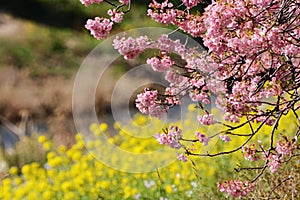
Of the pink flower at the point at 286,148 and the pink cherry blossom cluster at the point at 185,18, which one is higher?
the pink cherry blossom cluster at the point at 185,18

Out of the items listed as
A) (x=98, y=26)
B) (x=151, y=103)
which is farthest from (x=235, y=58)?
(x=98, y=26)

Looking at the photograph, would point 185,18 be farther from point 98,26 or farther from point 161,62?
point 98,26

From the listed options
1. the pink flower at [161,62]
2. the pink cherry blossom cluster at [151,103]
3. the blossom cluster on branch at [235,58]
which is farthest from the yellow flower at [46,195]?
the pink flower at [161,62]

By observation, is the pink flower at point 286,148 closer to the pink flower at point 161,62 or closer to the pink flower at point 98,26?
the pink flower at point 161,62

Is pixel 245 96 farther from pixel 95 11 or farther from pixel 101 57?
pixel 95 11

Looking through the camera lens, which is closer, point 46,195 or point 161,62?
point 161,62

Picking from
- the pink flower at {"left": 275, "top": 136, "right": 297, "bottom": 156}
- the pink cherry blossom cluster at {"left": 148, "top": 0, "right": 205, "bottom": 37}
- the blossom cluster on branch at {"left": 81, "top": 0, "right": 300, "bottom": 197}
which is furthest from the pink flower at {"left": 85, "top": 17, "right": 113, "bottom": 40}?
the pink flower at {"left": 275, "top": 136, "right": 297, "bottom": 156}

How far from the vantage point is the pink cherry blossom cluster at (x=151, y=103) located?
279 centimetres

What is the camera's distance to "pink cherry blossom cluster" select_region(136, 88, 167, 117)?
2.79 m

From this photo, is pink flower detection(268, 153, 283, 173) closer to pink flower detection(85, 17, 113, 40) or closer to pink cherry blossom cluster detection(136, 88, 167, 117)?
pink cherry blossom cluster detection(136, 88, 167, 117)

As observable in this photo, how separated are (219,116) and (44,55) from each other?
451 cm

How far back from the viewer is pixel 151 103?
9.16 feet

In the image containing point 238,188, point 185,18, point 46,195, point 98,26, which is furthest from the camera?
point 46,195

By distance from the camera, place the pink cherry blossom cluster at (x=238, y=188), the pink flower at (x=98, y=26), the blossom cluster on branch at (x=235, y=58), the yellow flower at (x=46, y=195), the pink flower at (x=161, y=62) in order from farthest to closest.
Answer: the yellow flower at (x=46, y=195), the pink cherry blossom cluster at (x=238, y=188), the pink flower at (x=161, y=62), the pink flower at (x=98, y=26), the blossom cluster on branch at (x=235, y=58)
